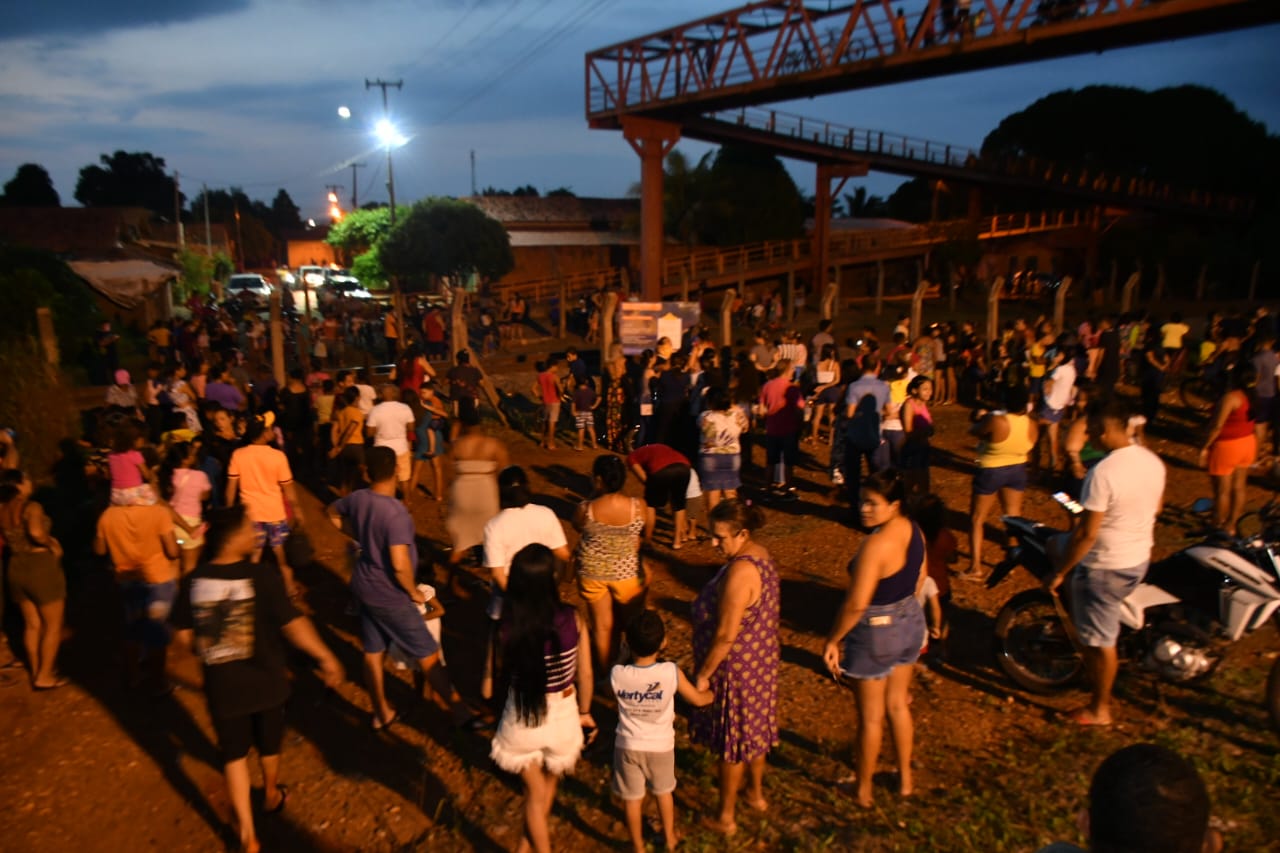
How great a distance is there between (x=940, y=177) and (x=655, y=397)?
31.6 meters

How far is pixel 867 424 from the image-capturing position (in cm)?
829

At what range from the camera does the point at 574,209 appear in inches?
1705

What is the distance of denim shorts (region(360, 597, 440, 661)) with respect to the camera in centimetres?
497

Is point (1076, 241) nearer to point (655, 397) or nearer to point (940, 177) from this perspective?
point (940, 177)

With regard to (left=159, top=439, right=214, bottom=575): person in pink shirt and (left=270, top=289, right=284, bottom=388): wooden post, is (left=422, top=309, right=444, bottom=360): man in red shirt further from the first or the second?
(left=159, top=439, right=214, bottom=575): person in pink shirt

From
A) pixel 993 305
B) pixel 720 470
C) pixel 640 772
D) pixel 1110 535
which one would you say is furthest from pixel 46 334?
pixel 993 305

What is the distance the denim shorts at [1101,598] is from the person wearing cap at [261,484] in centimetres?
528

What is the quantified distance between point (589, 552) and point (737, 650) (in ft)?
4.43

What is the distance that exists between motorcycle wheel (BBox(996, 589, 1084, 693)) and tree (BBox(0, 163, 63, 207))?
70875 mm

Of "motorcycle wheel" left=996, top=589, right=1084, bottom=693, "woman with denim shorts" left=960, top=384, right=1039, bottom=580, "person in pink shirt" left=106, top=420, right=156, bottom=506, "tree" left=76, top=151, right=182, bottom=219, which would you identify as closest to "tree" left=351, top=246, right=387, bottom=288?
"person in pink shirt" left=106, top=420, right=156, bottom=506

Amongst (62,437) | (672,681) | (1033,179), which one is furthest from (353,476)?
(1033,179)

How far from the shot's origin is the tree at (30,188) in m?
60.1

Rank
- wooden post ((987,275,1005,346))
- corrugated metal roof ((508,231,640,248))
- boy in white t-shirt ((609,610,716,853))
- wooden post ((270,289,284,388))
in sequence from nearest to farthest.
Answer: boy in white t-shirt ((609,610,716,853)) → wooden post ((270,289,284,388)) → wooden post ((987,275,1005,346)) → corrugated metal roof ((508,231,640,248))

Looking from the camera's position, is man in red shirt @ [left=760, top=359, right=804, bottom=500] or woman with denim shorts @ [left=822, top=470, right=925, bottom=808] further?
man in red shirt @ [left=760, top=359, right=804, bottom=500]
